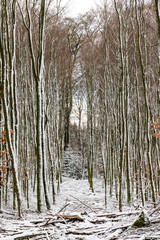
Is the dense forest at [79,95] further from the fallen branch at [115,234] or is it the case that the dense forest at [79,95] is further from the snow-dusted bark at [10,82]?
the fallen branch at [115,234]

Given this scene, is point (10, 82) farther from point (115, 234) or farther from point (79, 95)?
point (79, 95)

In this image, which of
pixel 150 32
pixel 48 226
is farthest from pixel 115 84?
pixel 48 226

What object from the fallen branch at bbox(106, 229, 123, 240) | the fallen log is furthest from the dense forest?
the fallen log

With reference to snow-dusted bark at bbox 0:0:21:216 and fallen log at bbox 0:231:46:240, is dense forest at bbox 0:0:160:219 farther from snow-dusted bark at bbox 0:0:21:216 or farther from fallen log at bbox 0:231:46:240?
fallen log at bbox 0:231:46:240

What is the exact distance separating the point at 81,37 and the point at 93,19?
5.78 m

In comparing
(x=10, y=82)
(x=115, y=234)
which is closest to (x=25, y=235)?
(x=115, y=234)

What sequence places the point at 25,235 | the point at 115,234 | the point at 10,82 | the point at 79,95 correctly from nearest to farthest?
the point at 115,234
the point at 25,235
the point at 10,82
the point at 79,95

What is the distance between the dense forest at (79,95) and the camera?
4789 millimetres

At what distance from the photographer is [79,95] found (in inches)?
775

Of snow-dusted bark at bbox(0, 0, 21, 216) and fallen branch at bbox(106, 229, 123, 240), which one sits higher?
snow-dusted bark at bbox(0, 0, 21, 216)

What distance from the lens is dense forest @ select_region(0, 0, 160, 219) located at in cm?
479

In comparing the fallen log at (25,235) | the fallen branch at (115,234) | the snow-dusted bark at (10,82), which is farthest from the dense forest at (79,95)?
the fallen log at (25,235)

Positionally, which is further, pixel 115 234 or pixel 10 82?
pixel 10 82

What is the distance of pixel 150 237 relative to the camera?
4.22 feet
